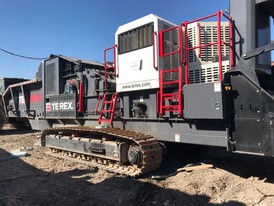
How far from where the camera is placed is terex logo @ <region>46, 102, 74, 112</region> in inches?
361

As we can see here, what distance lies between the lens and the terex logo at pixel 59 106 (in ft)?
30.1

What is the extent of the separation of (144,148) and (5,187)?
2840mm

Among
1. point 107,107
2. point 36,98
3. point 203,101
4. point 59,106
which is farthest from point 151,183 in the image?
point 36,98

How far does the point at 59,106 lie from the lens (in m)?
9.62

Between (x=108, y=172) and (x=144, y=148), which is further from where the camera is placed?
(x=108, y=172)

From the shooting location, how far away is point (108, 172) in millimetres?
7184

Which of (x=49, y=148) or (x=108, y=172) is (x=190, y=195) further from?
(x=49, y=148)

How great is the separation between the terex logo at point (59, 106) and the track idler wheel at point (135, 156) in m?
3.06

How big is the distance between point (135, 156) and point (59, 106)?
3996 mm

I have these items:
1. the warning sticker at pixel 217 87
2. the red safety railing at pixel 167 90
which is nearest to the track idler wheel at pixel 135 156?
the red safety railing at pixel 167 90

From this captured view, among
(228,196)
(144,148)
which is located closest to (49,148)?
(144,148)

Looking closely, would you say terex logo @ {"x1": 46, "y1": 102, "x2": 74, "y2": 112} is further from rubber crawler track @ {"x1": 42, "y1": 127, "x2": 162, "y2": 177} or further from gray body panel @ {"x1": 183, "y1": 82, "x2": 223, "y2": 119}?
gray body panel @ {"x1": 183, "y1": 82, "x2": 223, "y2": 119}

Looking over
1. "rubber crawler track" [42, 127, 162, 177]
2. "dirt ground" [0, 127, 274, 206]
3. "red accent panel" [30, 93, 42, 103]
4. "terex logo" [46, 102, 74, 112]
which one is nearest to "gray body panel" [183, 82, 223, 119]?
"rubber crawler track" [42, 127, 162, 177]

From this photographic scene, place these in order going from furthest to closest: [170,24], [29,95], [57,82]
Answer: [29,95] < [57,82] < [170,24]
